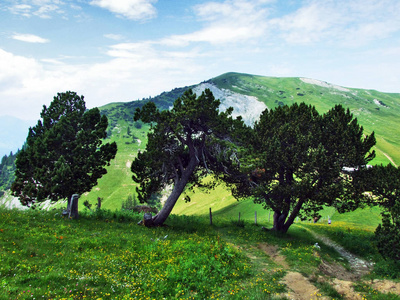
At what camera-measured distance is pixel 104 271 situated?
504 inches

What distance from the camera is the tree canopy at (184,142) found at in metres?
26.9

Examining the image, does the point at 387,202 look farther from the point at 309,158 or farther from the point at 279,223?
the point at 279,223

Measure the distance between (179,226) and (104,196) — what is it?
7338 inches

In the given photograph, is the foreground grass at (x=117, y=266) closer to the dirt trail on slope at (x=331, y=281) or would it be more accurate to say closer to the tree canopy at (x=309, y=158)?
the dirt trail on slope at (x=331, y=281)

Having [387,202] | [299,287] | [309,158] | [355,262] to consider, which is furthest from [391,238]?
[299,287]

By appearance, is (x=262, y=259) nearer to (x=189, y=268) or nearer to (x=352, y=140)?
(x=189, y=268)

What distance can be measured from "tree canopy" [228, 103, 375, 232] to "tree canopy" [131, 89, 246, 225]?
130 inches

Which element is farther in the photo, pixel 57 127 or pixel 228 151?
pixel 57 127

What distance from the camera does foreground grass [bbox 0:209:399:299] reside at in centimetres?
1104

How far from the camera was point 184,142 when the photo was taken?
29.2 meters

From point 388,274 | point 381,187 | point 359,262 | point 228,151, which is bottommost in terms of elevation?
point 359,262

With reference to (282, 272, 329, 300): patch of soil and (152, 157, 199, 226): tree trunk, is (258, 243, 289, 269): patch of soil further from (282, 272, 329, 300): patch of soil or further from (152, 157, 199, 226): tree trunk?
(152, 157, 199, 226): tree trunk

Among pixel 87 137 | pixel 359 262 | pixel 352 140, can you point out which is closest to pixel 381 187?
pixel 352 140

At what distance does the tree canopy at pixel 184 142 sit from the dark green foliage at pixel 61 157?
23.3ft
